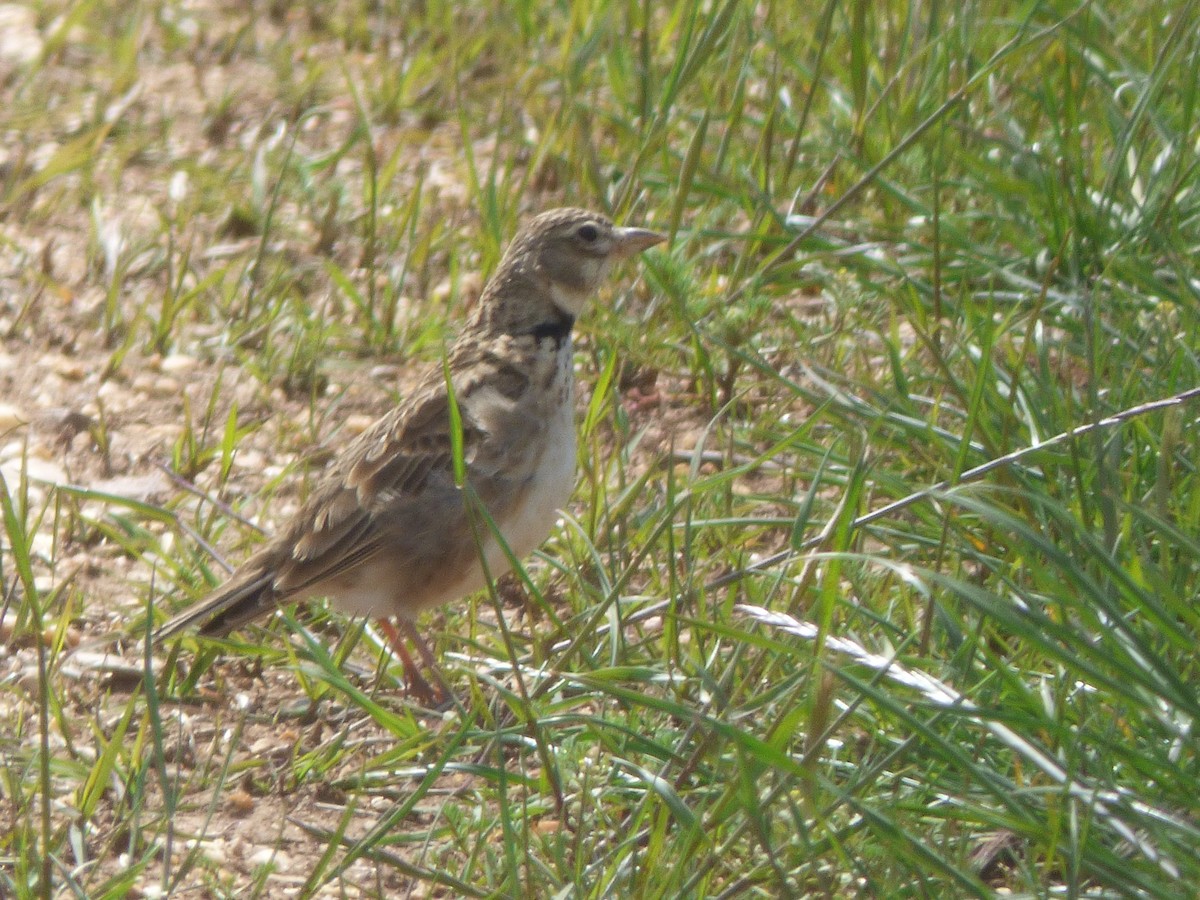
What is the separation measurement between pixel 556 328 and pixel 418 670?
0.93 metres

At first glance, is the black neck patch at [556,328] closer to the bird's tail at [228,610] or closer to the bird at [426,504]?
the bird at [426,504]

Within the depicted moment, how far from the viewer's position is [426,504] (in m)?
4.16

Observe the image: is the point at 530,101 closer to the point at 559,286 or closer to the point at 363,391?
the point at 363,391

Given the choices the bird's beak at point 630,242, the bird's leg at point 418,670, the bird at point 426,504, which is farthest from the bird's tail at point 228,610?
the bird's beak at point 630,242

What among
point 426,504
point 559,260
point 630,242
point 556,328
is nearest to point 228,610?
point 426,504

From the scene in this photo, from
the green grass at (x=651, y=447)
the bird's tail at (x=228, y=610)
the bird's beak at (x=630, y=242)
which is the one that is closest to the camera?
the green grass at (x=651, y=447)

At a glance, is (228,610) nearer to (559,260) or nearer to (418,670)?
(418,670)

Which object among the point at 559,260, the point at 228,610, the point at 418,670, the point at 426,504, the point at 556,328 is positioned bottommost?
the point at 418,670

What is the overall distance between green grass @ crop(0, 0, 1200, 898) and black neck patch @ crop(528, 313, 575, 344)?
0.22m

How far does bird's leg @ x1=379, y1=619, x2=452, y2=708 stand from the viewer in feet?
13.2

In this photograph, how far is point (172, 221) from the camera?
6.14 metres

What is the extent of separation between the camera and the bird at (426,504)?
406 centimetres

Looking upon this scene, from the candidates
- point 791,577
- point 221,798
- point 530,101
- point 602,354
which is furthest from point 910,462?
point 530,101

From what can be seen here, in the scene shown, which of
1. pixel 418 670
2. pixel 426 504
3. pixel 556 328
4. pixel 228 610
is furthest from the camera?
pixel 556 328
